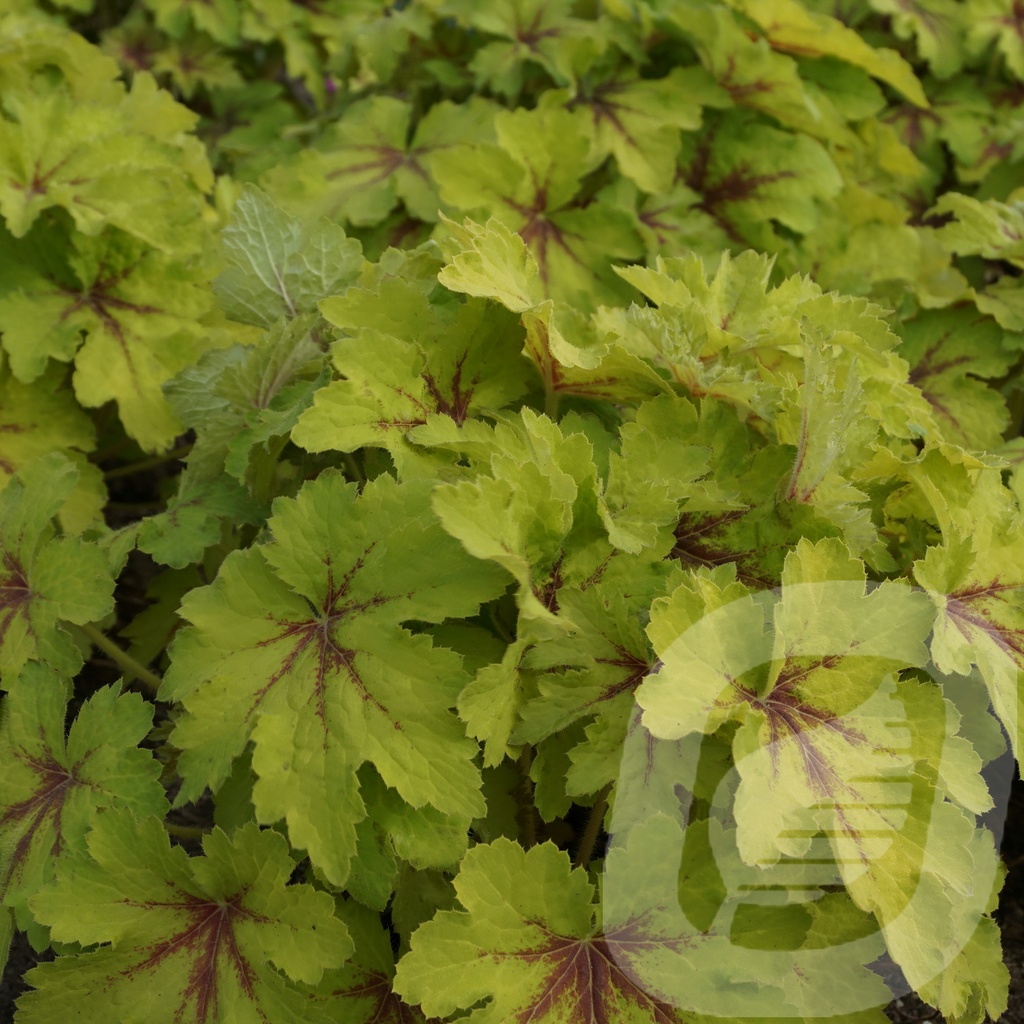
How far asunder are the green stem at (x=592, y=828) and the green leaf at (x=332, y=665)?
21cm

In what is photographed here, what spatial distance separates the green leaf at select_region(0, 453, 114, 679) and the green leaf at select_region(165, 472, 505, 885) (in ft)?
0.82

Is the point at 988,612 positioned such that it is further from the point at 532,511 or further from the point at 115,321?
the point at 115,321

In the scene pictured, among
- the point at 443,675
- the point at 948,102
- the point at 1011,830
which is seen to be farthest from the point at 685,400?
the point at 948,102

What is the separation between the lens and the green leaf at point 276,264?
1.63m

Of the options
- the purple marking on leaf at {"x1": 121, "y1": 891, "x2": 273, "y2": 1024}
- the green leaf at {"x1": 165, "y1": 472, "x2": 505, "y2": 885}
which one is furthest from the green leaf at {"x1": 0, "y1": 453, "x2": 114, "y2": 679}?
the purple marking on leaf at {"x1": 121, "y1": 891, "x2": 273, "y2": 1024}

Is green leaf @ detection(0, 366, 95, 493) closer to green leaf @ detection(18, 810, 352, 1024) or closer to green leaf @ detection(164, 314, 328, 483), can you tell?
green leaf @ detection(164, 314, 328, 483)

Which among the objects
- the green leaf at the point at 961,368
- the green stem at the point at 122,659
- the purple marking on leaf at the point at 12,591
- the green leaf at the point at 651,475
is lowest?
the green stem at the point at 122,659

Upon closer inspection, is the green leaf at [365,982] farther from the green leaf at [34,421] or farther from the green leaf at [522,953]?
the green leaf at [34,421]

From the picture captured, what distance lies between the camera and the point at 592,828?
1.29m

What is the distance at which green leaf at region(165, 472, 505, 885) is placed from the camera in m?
1.11

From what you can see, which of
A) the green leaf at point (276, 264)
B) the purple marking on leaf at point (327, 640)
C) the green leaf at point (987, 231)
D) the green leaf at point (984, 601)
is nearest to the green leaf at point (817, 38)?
the green leaf at point (987, 231)

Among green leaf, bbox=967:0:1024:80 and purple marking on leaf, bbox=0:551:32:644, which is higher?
green leaf, bbox=967:0:1024:80

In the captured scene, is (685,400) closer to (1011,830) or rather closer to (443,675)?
(443,675)

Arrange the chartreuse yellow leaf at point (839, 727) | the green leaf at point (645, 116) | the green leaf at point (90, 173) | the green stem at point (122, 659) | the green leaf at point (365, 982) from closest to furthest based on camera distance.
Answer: the chartreuse yellow leaf at point (839, 727) < the green leaf at point (365, 982) < the green stem at point (122, 659) < the green leaf at point (90, 173) < the green leaf at point (645, 116)
